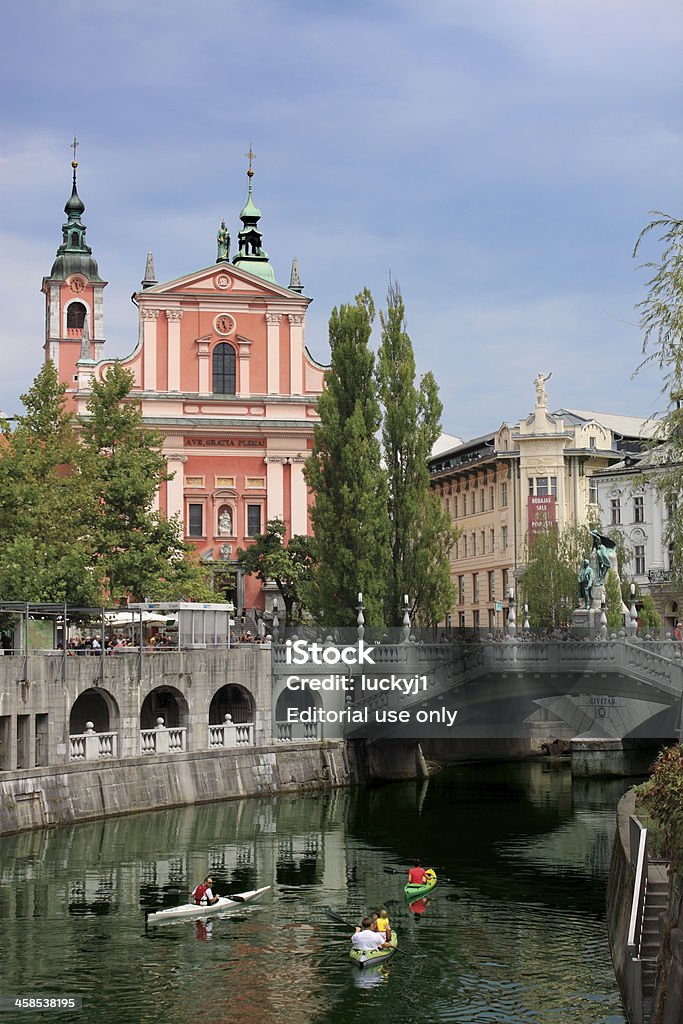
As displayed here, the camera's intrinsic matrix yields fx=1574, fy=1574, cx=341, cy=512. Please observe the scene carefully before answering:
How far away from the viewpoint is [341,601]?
225 feet

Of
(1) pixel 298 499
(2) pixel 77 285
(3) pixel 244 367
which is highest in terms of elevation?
(2) pixel 77 285

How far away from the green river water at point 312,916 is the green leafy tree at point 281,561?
2502 centimetres

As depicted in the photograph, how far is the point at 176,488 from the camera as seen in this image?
87938 mm

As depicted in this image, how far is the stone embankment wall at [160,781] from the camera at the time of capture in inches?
1908

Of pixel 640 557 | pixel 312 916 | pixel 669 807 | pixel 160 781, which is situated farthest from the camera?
pixel 640 557

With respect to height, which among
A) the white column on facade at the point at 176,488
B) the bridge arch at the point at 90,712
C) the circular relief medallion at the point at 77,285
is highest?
the circular relief medallion at the point at 77,285

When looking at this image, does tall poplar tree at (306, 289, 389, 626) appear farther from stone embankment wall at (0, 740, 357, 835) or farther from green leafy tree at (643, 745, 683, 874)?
green leafy tree at (643, 745, 683, 874)

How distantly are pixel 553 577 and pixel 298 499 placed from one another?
1757cm

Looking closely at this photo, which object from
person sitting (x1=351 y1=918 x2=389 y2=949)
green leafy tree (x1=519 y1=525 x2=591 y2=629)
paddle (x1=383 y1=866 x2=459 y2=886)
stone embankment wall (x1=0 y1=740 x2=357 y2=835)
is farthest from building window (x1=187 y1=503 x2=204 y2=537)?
person sitting (x1=351 y1=918 x2=389 y2=949)

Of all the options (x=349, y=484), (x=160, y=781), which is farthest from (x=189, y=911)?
(x=349, y=484)

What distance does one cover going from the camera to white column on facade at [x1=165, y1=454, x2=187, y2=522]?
287 ft

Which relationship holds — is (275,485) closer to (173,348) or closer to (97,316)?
(173,348)

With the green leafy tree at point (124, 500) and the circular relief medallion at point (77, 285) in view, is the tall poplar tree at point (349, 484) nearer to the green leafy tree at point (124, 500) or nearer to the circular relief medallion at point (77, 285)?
the green leafy tree at point (124, 500)

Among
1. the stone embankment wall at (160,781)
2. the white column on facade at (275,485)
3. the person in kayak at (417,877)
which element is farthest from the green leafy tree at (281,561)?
the person in kayak at (417,877)
